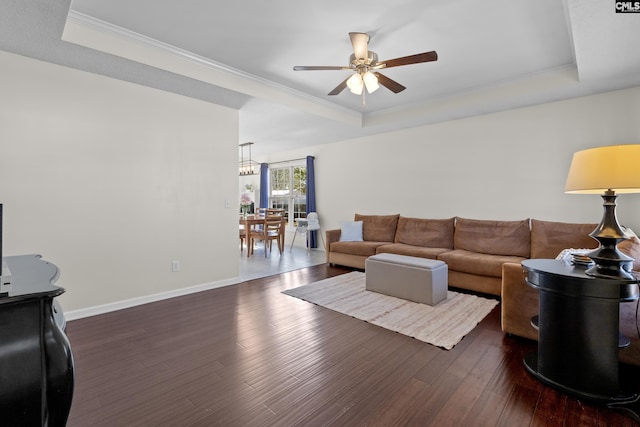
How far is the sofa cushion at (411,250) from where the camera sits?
4163 mm

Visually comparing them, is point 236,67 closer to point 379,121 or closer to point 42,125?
point 42,125

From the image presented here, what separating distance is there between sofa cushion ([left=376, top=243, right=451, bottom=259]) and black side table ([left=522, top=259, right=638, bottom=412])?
2.23 metres

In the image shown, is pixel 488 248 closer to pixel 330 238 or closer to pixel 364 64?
pixel 330 238

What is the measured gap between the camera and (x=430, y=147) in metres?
5.07

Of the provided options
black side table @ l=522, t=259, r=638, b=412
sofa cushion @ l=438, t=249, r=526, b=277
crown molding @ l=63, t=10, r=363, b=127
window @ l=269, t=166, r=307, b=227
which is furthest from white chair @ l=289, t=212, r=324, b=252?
black side table @ l=522, t=259, r=638, b=412

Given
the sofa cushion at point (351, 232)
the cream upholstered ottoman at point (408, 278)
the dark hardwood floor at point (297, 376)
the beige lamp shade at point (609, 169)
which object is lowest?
the dark hardwood floor at point (297, 376)

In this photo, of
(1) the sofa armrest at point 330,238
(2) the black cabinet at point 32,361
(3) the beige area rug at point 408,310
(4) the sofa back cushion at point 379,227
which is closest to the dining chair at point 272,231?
(1) the sofa armrest at point 330,238

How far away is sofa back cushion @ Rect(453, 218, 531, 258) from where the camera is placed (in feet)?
12.7

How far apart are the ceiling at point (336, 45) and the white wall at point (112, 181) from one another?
311mm

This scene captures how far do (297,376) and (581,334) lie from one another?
172cm

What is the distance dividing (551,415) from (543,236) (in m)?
2.67

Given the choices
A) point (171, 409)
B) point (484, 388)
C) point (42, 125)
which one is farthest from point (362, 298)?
point (42, 125)

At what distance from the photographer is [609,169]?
1597mm

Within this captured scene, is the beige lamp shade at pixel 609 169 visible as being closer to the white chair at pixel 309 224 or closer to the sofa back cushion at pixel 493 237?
the sofa back cushion at pixel 493 237
